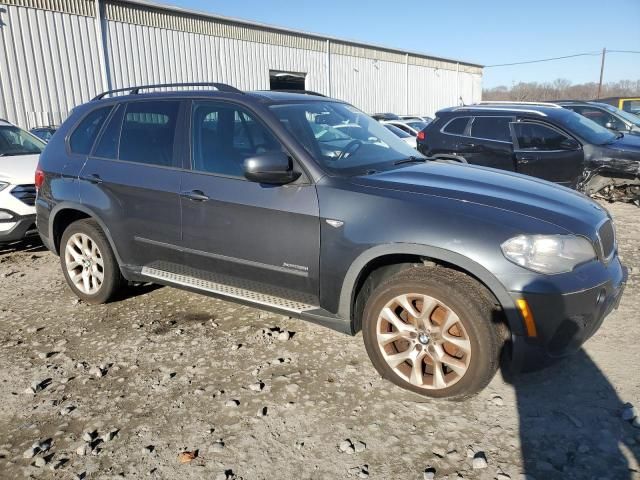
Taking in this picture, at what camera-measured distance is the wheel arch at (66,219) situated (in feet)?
13.7

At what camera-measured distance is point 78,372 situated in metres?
3.33

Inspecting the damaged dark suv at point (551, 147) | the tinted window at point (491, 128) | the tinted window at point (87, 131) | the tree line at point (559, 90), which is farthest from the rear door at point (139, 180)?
the tree line at point (559, 90)

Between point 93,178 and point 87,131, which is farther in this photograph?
point 87,131

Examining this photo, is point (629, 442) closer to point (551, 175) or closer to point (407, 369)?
point (407, 369)

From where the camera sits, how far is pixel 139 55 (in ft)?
60.6

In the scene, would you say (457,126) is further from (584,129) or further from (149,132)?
(149,132)

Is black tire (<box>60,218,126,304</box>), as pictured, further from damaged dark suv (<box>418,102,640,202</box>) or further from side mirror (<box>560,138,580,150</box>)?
side mirror (<box>560,138,580,150</box>)

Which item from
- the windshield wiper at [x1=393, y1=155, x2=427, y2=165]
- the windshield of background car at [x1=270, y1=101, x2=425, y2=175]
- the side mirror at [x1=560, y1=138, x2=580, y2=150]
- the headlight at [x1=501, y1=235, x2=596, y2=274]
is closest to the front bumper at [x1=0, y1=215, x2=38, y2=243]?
the windshield of background car at [x1=270, y1=101, x2=425, y2=175]

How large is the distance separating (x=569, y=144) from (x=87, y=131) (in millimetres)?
6449

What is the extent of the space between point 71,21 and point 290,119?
54.2ft

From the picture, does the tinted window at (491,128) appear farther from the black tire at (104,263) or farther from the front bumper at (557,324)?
the black tire at (104,263)

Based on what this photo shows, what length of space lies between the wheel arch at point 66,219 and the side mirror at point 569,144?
6.36m

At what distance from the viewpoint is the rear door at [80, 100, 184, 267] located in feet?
12.3

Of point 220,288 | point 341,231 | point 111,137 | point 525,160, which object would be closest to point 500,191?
point 341,231
